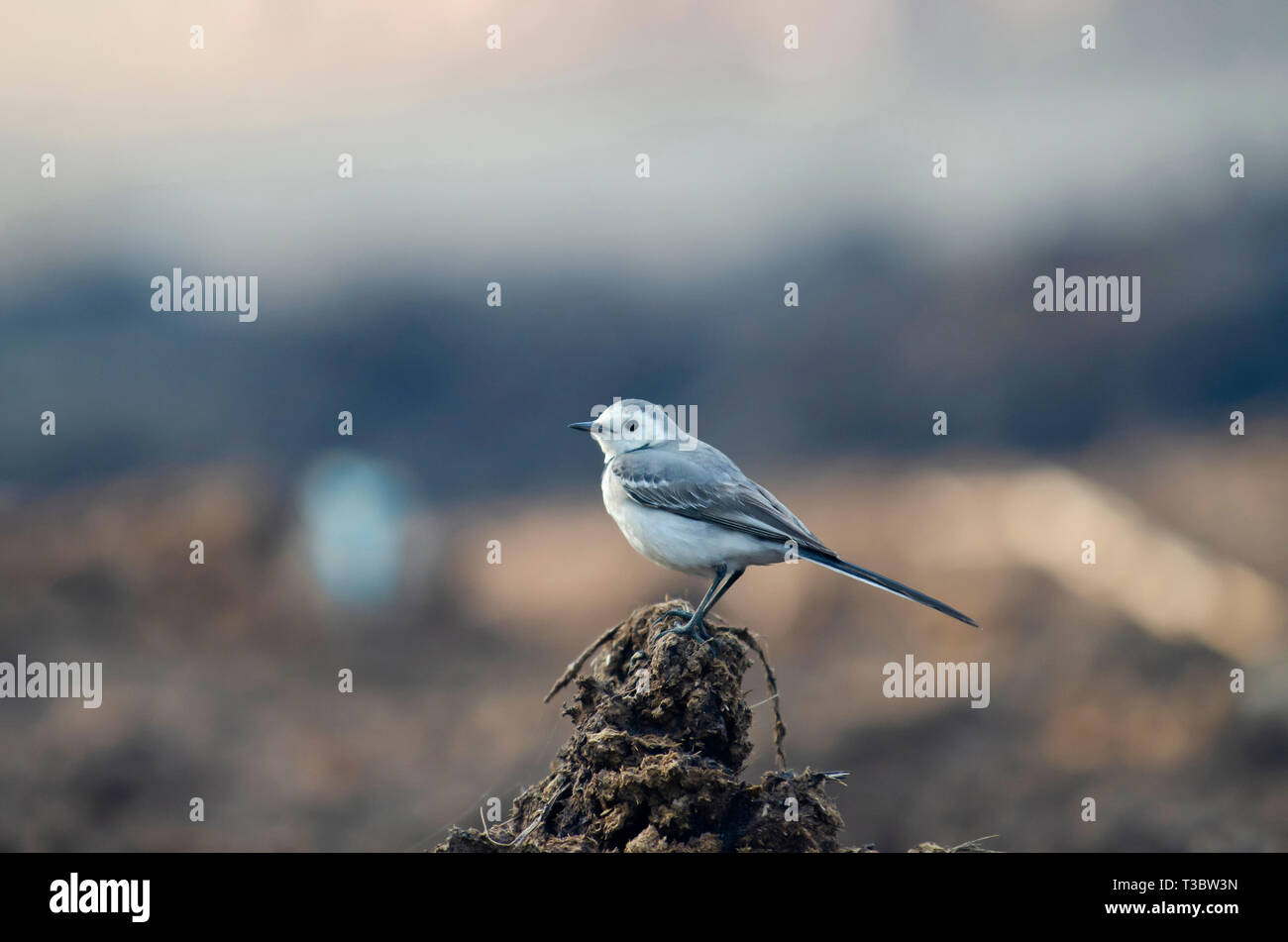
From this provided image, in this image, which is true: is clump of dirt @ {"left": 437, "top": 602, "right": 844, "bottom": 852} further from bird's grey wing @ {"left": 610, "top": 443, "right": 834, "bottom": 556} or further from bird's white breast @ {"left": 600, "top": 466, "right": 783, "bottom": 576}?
bird's grey wing @ {"left": 610, "top": 443, "right": 834, "bottom": 556}

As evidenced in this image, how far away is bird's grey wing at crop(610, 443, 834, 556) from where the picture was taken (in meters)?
5.38

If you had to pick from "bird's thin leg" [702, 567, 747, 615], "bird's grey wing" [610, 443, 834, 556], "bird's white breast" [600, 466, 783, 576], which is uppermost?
"bird's grey wing" [610, 443, 834, 556]

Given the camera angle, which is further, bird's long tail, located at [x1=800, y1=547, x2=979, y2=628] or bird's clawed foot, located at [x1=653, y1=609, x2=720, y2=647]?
bird's long tail, located at [x1=800, y1=547, x2=979, y2=628]

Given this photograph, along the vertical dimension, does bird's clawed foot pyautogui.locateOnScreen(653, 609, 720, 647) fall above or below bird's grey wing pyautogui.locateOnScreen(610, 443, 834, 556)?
below

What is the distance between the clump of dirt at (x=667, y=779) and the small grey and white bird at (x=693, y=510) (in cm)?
65

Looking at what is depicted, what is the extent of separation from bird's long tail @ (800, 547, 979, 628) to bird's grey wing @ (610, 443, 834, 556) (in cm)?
5

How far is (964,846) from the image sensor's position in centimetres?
407

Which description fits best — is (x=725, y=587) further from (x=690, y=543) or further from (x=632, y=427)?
(x=632, y=427)

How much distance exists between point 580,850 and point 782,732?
3.80ft

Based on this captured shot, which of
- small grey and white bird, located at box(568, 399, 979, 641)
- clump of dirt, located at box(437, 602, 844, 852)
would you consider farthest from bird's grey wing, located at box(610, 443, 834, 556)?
clump of dirt, located at box(437, 602, 844, 852)

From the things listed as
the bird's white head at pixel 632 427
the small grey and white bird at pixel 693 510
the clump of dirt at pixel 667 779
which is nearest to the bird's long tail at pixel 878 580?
the small grey and white bird at pixel 693 510

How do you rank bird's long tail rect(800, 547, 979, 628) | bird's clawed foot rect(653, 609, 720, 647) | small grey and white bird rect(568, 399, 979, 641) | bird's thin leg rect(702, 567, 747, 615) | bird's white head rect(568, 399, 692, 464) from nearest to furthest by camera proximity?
1. bird's clawed foot rect(653, 609, 720, 647)
2. bird's long tail rect(800, 547, 979, 628)
3. bird's thin leg rect(702, 567, 747, 615)
4. small grey and white bird rect(568, 399, 979, 641)
5. bird's white head rect(568, 399, 692, 464)

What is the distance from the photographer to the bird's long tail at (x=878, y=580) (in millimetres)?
4789

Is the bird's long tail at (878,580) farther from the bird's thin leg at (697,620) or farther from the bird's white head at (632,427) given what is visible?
the bird's white head at (632,427)
